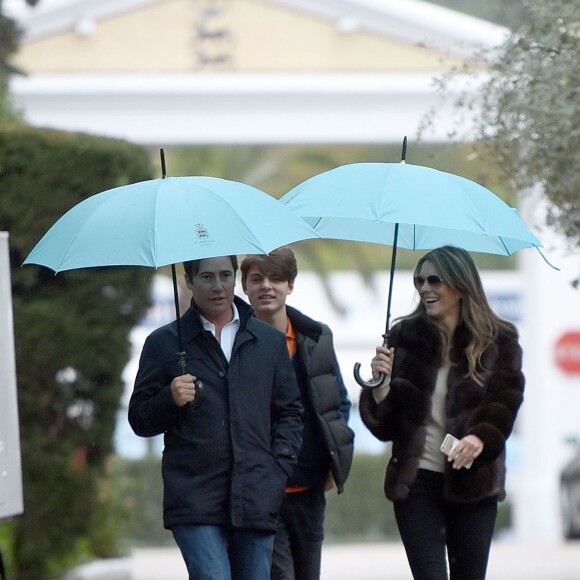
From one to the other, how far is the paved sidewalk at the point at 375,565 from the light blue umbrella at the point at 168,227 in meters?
5.16

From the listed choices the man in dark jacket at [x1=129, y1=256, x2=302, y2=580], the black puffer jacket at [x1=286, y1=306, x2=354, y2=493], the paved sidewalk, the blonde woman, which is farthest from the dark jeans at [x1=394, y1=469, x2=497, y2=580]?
the paved sidewalk

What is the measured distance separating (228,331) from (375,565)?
8.92m

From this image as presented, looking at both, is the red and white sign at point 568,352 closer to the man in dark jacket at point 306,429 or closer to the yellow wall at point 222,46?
the yellow wall at point 222,46

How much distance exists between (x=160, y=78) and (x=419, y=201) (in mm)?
14417

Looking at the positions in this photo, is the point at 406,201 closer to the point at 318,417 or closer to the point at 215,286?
the point at 215,286

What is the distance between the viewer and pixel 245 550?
512 centimetres

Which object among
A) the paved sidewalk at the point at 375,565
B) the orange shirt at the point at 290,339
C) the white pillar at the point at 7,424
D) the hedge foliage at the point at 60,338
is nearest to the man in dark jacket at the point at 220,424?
the orange shirt at the point at 290,339

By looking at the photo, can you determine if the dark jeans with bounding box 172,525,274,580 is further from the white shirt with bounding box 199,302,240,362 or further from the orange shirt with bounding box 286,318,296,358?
the orange shirt with bounding box 286,318,296,358

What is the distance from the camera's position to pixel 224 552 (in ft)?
16.7

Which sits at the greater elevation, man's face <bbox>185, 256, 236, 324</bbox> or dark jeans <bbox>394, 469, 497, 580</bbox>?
man's face <bbox>185, 256, 236, 324</bbox>

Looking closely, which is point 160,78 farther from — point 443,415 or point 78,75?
point 443,415

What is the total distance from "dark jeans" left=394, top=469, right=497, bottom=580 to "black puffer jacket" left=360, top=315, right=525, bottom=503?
6cm

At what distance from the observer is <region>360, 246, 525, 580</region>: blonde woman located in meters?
5.41

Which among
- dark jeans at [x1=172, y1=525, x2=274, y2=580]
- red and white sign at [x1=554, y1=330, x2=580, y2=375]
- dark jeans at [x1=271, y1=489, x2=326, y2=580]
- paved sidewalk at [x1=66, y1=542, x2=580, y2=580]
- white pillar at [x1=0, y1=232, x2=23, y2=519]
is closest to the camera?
dark jeans at [x1=172, y1=525, x2=274, y2=580]
